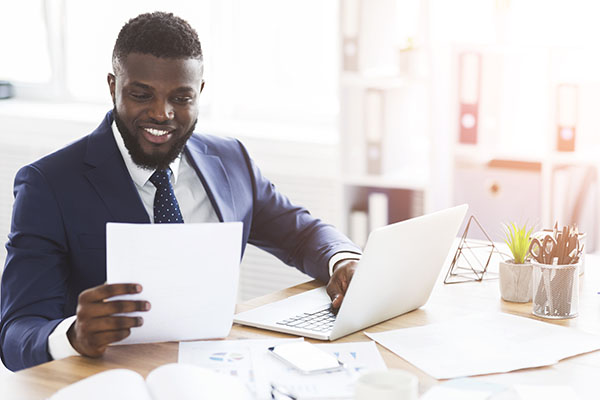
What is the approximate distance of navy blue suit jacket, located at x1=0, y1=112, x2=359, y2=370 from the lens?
1.68 meters

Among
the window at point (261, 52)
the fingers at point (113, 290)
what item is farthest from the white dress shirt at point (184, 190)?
the window at point (261, 52)

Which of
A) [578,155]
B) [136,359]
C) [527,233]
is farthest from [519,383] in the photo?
[578,155]

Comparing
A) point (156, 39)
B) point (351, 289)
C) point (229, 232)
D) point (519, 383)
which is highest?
point (156, 39)

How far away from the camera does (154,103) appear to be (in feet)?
6.23

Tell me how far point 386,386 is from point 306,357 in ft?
1.23

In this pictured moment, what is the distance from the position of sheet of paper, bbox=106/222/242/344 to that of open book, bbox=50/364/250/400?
0.21m

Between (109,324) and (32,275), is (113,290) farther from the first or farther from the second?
(32,275)

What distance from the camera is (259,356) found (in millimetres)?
1505

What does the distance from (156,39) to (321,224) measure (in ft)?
1.95

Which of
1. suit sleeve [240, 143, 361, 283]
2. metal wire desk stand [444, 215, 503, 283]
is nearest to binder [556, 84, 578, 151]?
metal wire desk stand [444, 215, 503, 283]

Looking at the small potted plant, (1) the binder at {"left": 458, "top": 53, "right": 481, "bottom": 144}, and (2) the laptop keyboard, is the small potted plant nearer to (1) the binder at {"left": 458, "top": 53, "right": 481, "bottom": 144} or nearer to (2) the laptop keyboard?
(2) the laptop keyboard

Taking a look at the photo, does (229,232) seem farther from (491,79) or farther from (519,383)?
(491,79)

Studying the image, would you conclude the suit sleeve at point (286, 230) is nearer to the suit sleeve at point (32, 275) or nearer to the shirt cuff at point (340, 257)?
the shirt cuff at point (340, 257)

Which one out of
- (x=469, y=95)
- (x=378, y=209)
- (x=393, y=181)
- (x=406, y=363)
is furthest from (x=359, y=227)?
(x=406, y=363)
